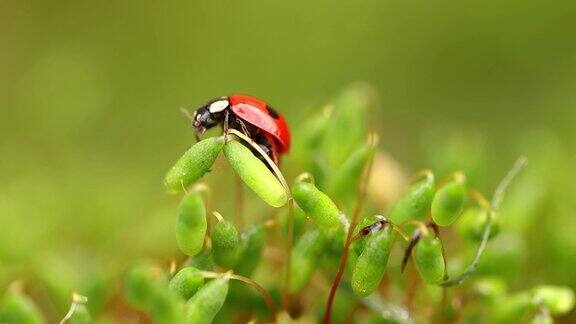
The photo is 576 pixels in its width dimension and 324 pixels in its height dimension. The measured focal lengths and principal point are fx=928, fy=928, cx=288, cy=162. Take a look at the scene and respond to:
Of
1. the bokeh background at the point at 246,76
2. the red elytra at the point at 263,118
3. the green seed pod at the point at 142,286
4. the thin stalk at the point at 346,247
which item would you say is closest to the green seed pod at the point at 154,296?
the green seed pod at the point at 142,286

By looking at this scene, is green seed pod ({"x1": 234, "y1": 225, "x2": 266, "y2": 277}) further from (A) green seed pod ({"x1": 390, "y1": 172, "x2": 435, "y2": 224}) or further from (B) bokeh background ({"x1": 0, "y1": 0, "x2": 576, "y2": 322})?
(B) bokeh background ({"x1": 0, "y1": 0, "x2": 576, "y2": 322})

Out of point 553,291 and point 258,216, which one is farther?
point 258,216

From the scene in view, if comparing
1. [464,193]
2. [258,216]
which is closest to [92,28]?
[258,216]

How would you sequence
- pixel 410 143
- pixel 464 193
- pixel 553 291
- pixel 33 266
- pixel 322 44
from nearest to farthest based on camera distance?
pixel 464 193
pixel 553 291
pixel 33 266
pixel 410 143
pixel 322 44

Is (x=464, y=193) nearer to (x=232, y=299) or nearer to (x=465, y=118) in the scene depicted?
(x=232, y=299)

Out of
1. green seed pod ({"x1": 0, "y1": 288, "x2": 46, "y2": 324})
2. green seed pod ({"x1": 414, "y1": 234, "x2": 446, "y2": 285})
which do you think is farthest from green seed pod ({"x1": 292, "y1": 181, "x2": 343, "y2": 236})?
green seed pod ({"x1": 0, "y1": 288, "x2": 46, "y2": 324})

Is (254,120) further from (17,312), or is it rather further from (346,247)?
(17,312)

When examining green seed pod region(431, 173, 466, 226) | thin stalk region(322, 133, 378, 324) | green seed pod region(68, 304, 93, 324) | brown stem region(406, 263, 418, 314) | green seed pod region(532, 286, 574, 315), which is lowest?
green seed pod region(532, 286, 574, 315)
